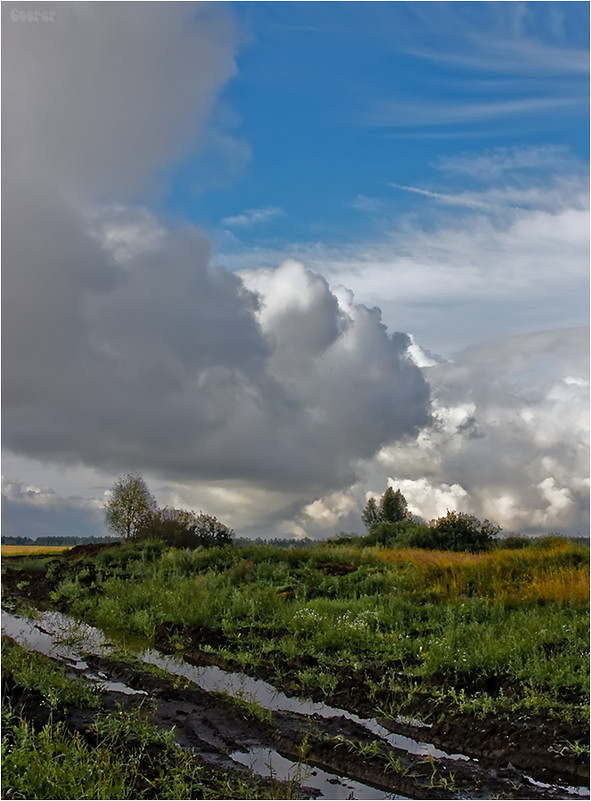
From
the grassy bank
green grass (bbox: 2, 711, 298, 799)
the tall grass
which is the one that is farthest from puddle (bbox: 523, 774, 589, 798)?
green grass (bbox: 2, 711, 298, 799)

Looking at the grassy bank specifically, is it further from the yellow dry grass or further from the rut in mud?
the rut in mud

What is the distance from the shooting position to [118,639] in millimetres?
12000

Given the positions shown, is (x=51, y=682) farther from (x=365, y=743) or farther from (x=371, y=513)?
(x=371, y=513)

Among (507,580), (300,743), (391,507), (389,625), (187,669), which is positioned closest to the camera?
(300,743)

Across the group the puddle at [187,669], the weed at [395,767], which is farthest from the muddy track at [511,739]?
the weed at [395,767]

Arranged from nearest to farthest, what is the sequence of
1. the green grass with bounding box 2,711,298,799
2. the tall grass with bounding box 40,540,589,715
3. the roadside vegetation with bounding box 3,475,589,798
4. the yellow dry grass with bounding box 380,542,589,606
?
1. the green grass with bounding box 2,711,298,799
2. the roadside vegetation with bounding box 3,475,589,798
3. the tall grass with bounding box 40,540,589,715
4. the yellow dry grass with bounding box 380,542,589,606

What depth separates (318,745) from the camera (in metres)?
6.54

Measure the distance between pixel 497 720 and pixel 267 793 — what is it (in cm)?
306

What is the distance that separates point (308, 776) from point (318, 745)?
561 millimetres

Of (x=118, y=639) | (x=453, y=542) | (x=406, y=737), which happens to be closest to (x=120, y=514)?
(x=453, y=542)

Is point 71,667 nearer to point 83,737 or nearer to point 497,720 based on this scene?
point 83,737

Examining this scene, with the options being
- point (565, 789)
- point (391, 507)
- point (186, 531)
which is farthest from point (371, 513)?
point (565, 789)

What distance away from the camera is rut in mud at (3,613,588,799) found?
19.4ft

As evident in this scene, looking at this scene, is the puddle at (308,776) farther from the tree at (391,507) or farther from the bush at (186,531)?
the tree at (391,507)
